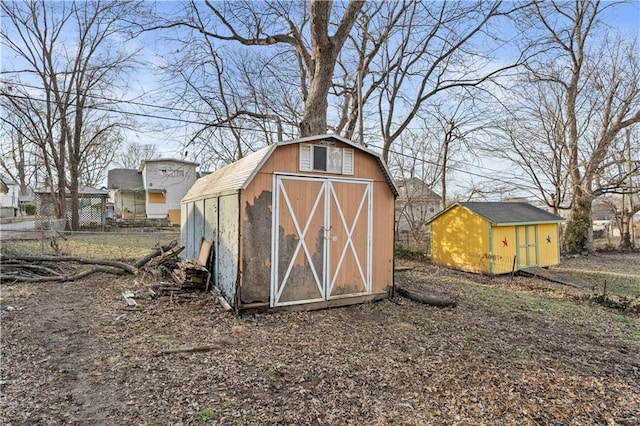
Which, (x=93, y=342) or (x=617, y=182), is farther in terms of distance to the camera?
(x=617, y=182)

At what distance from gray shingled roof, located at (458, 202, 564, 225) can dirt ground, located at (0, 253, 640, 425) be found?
467 centimetres

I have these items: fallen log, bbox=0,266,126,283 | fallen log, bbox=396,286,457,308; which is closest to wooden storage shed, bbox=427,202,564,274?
fallen log, bbox=396,286,457,308

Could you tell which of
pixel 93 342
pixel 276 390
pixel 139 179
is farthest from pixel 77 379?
pixel 139 179

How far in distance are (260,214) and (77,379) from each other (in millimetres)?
3079

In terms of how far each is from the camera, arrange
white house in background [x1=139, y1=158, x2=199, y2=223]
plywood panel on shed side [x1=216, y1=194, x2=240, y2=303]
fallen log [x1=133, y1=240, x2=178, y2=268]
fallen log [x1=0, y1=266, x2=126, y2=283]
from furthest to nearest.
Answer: white house in background [x1=139, y1=158, x2=199, y2=223] < fallen log [x1=133, y1=240, x2=178, y2=268] < fallen log [x1=0, y1=266, x2=126, y2=283] < plywood panel on shed side [x1=216, y1=194, x2=240, y2=303]

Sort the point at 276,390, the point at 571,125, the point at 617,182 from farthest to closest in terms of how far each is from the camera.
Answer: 1. the point at 571,125
2. the point at 617,182
3. the point at 276,390

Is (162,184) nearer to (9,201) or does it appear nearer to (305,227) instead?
(9,201)

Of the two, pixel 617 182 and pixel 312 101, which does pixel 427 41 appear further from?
pixel 617 182

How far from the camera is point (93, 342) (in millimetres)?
4535

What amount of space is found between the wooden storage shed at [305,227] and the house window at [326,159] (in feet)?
0.06

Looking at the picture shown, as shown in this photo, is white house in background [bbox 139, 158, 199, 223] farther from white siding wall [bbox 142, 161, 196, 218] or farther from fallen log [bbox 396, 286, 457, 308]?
fallen log [bbox 396, 286, 457, 308]

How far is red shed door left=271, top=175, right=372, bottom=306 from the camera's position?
19.4ft

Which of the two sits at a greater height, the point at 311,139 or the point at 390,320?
the point at 311,139

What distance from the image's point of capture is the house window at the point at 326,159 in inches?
241
